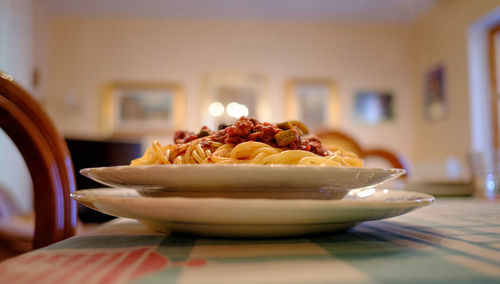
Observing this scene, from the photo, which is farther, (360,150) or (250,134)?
(360,150)

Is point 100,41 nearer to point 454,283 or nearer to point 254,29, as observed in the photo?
point 254,29

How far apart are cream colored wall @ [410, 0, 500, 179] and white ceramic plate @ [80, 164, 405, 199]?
3.82 m

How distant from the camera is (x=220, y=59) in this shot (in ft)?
15.5

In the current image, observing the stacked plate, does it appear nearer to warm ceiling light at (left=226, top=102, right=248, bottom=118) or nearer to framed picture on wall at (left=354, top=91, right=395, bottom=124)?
warm ceiling light at (left=226, top=102, right=248, bottom=118)

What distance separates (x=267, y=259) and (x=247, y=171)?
69mm

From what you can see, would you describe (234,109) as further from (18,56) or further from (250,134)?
(250,134)

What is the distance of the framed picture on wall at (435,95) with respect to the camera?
13.8 feet

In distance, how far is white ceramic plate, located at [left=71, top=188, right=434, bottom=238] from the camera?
0.86 feet

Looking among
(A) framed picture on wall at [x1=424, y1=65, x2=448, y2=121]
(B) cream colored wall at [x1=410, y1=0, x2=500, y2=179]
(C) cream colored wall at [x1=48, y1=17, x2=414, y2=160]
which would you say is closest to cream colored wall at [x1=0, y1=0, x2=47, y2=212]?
(C) cream colored wall at [x1=48, y1=17, x2=414, y2=160]

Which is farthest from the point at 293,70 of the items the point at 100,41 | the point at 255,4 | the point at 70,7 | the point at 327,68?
the point at 70,7

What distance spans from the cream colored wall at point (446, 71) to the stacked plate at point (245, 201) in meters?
3.84

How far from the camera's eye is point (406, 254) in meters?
0.27

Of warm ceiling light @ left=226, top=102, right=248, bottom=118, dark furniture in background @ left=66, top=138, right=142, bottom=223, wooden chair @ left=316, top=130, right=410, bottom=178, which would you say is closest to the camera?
wooden chair @ left=316, top=130, right=410, bottom=178

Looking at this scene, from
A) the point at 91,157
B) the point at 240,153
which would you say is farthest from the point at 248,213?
the point at 91,157
